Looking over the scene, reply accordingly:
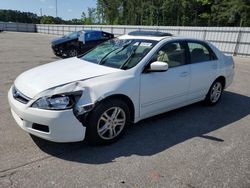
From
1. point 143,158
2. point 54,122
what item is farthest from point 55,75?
point 143,158

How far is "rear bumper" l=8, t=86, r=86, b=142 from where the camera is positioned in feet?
9.39

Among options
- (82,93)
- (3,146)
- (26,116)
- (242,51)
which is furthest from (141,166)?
(242,51)

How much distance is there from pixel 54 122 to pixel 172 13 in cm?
4686

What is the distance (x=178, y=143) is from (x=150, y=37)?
1.87m

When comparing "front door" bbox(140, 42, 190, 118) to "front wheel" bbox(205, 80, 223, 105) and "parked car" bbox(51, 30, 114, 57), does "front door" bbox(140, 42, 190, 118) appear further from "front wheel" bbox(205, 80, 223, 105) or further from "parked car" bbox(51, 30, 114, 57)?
"parked car" bbox(51, 30, 114, 57)

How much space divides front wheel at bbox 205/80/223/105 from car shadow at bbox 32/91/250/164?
0.13m

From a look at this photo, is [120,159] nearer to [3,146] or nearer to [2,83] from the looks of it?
[3,146]

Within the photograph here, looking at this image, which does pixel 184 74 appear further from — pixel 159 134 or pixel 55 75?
pixel 55 75

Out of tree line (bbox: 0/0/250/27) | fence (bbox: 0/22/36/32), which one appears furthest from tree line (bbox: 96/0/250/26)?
fence (bbox: 0/22/36/32)

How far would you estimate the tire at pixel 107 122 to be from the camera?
311 centimetres

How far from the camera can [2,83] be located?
6.46m

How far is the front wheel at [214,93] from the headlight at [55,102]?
3283 mm

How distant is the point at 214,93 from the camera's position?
524cm

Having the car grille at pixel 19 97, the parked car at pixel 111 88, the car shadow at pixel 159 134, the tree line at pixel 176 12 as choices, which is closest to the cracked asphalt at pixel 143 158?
the car shadow at pixel 159 134
